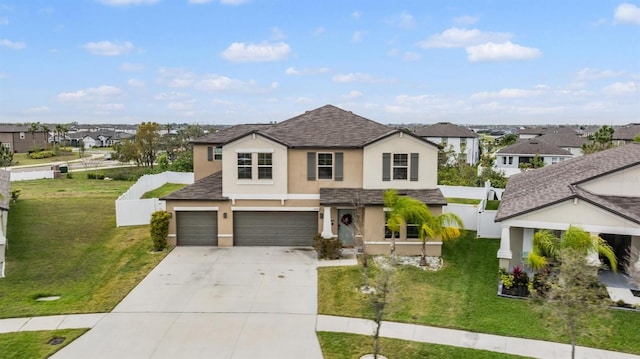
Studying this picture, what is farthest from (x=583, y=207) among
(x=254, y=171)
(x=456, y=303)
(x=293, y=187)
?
(x=254, y=171)

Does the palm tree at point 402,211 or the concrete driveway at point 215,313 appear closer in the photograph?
the concrete driveway at point 215,313

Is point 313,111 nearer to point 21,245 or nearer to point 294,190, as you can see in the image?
point 294,190

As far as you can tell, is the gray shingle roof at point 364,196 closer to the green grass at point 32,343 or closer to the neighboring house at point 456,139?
the green grass at point 32,343

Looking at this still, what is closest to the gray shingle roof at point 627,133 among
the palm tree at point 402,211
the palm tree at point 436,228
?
the palm tree at point 436,228

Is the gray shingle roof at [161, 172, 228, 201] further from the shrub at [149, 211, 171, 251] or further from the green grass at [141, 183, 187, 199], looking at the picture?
the green grass at [141, 183, 187, 199]

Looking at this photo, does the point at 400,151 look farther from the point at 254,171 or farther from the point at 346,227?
the point at 254,171

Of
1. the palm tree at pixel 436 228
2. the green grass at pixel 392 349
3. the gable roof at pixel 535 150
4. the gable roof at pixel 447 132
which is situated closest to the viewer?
the green grass at pixel 392 349

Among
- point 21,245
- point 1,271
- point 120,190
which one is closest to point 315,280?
point 1,271

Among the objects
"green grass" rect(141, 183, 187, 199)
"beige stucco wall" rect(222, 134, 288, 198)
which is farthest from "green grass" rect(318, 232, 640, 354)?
"green grass" rect(141, 183, 187, 199)
